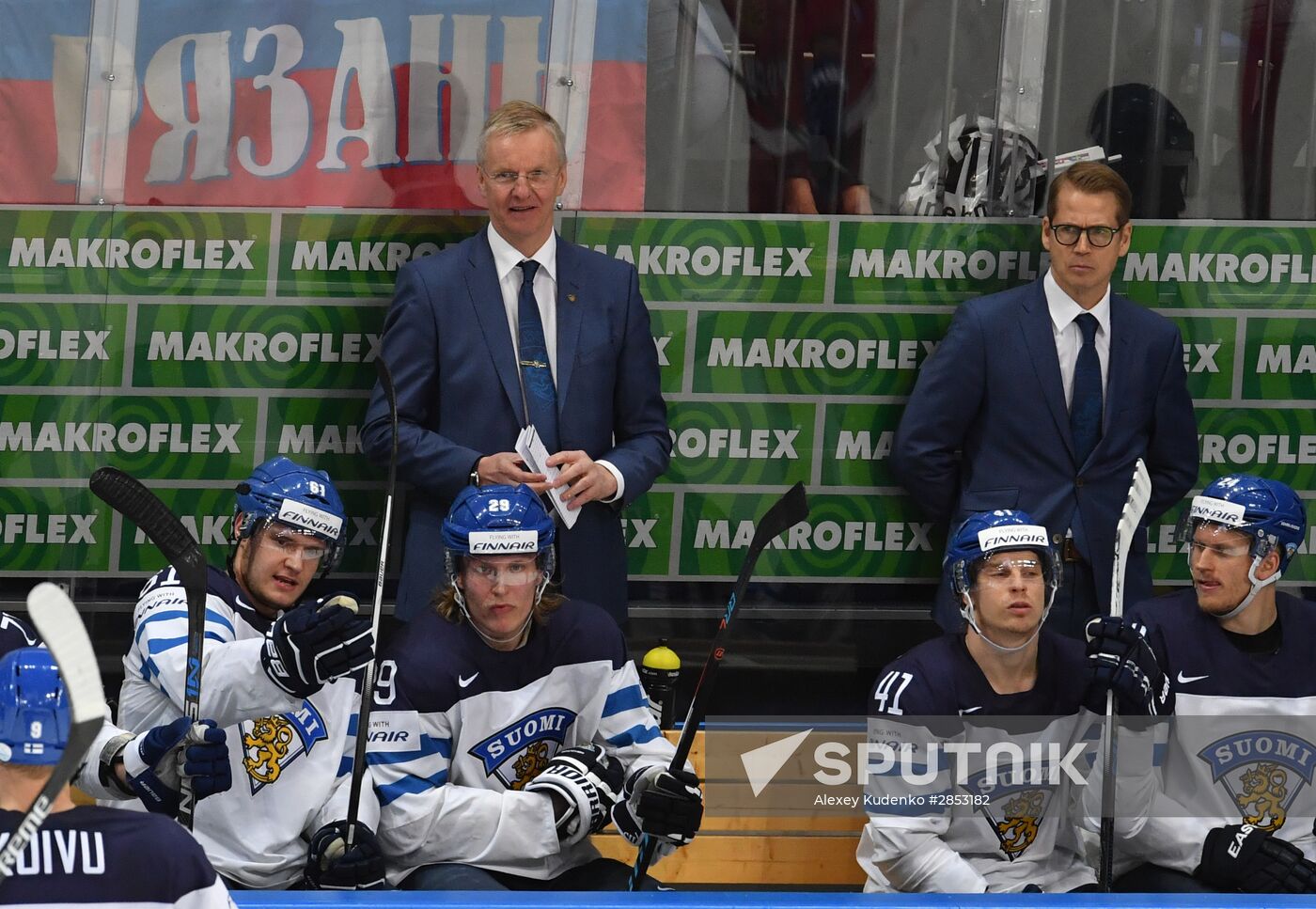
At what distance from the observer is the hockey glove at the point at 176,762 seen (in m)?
3.05

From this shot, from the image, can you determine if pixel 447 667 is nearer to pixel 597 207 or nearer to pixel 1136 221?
pixel 597 207

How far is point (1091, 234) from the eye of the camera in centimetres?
420

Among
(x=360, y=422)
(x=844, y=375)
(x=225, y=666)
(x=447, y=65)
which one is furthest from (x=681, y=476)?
(x=225, y=666)

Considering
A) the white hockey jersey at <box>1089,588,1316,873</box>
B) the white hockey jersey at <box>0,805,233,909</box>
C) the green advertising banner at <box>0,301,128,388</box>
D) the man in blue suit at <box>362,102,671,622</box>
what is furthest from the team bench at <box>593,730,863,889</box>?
the white hockey jersey at <box>0,805,233,909</box>

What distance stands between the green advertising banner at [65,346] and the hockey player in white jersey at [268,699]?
3.79ft

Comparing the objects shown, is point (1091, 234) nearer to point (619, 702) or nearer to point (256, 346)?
point (619, 702)

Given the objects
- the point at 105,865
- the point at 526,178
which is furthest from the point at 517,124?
the point at 105,865

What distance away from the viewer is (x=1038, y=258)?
4.56m

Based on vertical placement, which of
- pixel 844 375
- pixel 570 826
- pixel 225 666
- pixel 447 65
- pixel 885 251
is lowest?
pixel 570 826

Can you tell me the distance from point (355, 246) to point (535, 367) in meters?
0.67

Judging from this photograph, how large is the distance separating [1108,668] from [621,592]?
1.12m

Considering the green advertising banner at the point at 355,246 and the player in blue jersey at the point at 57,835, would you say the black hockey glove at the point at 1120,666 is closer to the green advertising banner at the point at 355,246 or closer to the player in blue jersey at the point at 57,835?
the green advertising banner at the point at 355,246

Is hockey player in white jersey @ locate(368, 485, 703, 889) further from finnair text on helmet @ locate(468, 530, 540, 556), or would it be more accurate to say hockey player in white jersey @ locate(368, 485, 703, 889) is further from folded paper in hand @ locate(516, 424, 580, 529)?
folded paper in hand @ locate(516, 424, 580, 529)

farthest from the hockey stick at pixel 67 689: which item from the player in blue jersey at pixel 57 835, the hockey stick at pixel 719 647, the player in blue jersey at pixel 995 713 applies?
the player in blue jersey at pixel 995 713
